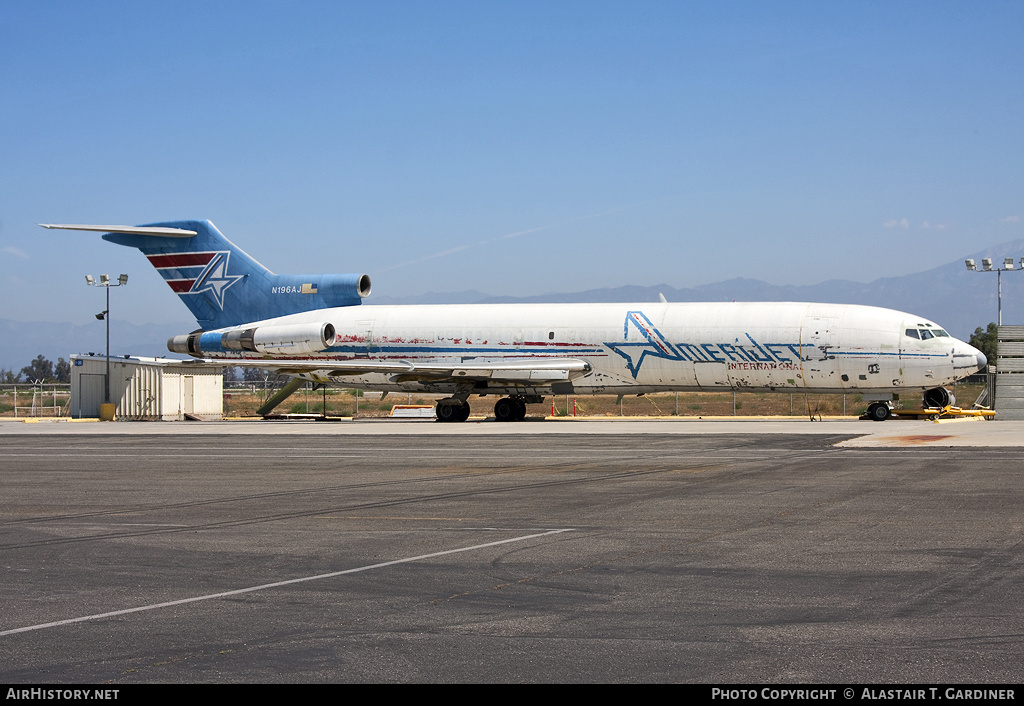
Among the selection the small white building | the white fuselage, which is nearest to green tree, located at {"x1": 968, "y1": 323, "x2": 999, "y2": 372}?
the white fuselage

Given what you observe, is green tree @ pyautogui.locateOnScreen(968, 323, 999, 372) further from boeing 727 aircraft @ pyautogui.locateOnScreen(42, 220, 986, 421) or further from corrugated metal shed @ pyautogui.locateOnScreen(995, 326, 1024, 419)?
boeing 727 aircraft @ pyautogui.locateOnScreen(42, 220, 986, 421)

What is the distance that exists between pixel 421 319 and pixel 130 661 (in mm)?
35432

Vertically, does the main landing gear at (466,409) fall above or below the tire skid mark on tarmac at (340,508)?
above

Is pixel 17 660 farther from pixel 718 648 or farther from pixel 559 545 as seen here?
pixel 559 545

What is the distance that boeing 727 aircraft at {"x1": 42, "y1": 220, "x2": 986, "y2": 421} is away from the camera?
34.9 meters

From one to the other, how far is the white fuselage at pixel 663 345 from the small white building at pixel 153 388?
18.6 feet

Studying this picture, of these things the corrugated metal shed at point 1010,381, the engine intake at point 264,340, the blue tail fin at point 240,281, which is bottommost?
the corrugated metal shed at point 1010,381

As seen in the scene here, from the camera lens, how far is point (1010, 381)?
3712cm

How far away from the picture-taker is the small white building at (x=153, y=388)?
47156 mm

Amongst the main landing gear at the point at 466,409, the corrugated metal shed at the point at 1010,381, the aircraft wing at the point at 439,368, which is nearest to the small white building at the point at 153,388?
→ the aircraft wing at the point at 439,368

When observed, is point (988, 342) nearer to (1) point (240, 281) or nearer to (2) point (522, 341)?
(2) point (522, 341)

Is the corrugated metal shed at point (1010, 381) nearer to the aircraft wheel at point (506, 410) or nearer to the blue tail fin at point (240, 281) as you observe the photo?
the aircraft wheel at point (506, 410)

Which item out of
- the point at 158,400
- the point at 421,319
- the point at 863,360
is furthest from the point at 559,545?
the point at 158,400
